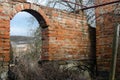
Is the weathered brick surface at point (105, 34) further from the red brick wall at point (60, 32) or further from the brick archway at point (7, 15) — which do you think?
the brick archway at point (7, 15)

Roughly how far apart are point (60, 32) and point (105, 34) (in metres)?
1.75

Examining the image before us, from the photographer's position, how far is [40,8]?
268 inches

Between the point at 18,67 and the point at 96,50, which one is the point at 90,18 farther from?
the point at 18,67

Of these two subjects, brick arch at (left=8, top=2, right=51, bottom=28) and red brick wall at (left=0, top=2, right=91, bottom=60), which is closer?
brick arch at (left=8, top=2, right=51, bottom=28)

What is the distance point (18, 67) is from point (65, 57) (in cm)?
202

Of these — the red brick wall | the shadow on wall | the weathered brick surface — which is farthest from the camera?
the shadow on wall

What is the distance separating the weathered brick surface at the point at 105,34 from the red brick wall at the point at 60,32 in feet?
1.43

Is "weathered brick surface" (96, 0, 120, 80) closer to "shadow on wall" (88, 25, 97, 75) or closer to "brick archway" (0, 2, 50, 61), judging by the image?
"shadow on wall" (88, 25, 97, 75)

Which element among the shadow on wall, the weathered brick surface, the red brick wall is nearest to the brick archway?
the red brick wall

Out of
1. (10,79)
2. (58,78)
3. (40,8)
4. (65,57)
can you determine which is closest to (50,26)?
(40,8)

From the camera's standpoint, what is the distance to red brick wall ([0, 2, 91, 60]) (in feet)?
20.9

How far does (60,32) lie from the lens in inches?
292

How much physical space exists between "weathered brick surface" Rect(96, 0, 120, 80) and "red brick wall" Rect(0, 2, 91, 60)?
0.44 m

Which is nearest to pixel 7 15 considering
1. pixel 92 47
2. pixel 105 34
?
pixel 105 34
